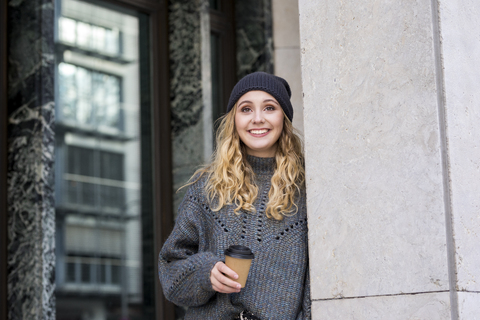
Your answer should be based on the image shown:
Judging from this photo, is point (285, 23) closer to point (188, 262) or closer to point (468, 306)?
point (188, 262)

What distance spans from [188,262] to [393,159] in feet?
3.46

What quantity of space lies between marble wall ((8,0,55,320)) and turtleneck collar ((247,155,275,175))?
2.12 m

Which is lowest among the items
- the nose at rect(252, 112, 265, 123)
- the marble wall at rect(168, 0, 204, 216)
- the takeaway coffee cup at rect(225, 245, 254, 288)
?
the takeaway coffee cup at rect(225, 245, 254, 288)

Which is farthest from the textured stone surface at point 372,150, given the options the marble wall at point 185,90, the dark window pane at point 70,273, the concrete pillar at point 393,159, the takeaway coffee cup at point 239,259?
the dark window pane at point 70,273

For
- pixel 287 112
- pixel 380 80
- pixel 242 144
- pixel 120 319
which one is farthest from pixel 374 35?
pixel 120 319

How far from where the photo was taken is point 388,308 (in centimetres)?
270

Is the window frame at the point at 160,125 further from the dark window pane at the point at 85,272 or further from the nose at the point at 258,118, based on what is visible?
the nose at the point at 258,118

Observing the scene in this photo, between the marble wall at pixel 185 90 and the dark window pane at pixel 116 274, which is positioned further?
the marble wall at pixel 185 90

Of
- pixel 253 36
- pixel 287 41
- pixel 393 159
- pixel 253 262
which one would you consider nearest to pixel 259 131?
pixel 253 262

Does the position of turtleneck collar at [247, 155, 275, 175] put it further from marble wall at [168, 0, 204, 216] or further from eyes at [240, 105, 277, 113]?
marble wall at [168, 0, 204, 216]

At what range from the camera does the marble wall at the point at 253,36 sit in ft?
20.0

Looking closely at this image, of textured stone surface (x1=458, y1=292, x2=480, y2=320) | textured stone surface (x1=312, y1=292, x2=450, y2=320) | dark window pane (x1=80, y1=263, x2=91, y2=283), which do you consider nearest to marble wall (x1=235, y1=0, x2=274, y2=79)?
dark window pane (x1=80, y1=263, x2=91, y2=283)

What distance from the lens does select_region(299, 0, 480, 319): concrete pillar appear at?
264cm

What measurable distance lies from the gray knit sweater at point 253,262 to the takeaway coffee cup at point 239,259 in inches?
8.9
